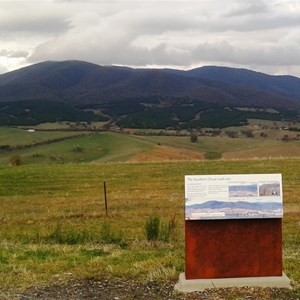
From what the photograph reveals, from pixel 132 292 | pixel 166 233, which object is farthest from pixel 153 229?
pixel 132 292

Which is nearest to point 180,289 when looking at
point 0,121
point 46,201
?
point 46,201

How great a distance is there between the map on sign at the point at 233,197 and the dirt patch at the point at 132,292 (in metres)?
1.15

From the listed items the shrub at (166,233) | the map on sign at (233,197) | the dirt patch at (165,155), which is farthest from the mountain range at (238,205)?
the dirt patch at (165,155)

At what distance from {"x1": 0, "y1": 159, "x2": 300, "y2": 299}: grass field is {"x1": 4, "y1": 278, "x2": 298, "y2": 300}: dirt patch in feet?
1.02

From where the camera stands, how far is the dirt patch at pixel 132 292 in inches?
347

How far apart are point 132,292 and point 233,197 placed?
Answer: 216cm

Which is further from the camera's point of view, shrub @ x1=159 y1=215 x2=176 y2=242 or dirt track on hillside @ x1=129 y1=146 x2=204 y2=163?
dirt track on hillside @ x1=129 y1=146 x2=204 y2=163

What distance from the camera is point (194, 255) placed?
9242mm

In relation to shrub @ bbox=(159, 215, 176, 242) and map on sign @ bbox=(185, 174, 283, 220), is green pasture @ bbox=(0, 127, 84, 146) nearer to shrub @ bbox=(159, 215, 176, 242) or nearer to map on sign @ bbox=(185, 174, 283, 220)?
shrub @ bbox=(159, 215, 176, 242)

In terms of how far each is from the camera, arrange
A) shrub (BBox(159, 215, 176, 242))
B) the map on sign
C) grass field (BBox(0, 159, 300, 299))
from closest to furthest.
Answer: the map on sign < grass field (BBox(0, 159, 300, 299)) < shrub (BBox(159, 215, 176, 242))

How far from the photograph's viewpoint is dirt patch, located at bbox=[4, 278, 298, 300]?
28.9ft

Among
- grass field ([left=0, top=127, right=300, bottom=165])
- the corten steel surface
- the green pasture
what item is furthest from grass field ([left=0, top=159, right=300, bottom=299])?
the green pasture

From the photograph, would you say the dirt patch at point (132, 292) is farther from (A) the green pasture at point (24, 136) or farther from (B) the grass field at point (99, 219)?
(A) the green pasture at point (24, 136)

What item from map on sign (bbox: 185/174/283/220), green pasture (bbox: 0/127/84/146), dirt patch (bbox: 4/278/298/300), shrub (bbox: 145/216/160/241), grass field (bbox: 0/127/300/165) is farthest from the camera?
green pasture (bbox: 0/127/84/146)
